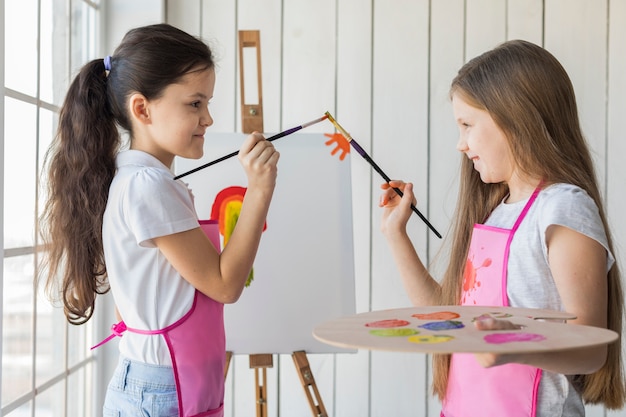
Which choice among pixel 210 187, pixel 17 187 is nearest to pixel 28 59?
pixel 17 187

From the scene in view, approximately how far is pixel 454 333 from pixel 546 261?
43 cm

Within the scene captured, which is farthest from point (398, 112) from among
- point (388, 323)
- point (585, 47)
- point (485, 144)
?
point (388, 323)

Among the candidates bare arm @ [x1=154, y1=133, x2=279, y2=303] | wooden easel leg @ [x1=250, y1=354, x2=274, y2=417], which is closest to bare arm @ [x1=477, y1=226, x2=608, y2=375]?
bare arm @ [x1=154, y1=133, x2=279, y2=303]

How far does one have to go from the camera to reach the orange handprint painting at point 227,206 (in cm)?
248

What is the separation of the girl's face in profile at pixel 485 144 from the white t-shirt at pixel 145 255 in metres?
0.62

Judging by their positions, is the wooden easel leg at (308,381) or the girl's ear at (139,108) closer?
the girl's ear at (139,108)

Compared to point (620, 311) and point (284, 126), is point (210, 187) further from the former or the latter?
point (620, 311)

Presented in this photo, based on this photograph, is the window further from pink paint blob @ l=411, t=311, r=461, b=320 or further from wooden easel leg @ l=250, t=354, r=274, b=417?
pink paint blob @ l=411, t=311, r=461, b=320

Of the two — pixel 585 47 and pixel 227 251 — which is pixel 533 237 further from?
pixel 585 47

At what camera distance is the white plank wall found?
2955 mm

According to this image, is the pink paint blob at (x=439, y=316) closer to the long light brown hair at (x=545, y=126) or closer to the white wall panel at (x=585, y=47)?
the long light brown hair at (x=545, y=126)

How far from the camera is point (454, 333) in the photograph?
1.10m

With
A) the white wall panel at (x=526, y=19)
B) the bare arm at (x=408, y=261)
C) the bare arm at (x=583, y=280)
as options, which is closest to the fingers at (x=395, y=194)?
the bare arm at (x=408, y=261)

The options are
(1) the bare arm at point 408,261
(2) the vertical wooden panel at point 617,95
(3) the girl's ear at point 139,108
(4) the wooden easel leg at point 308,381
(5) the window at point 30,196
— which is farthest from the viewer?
(2) the vertical wooden panel at point 617,95
